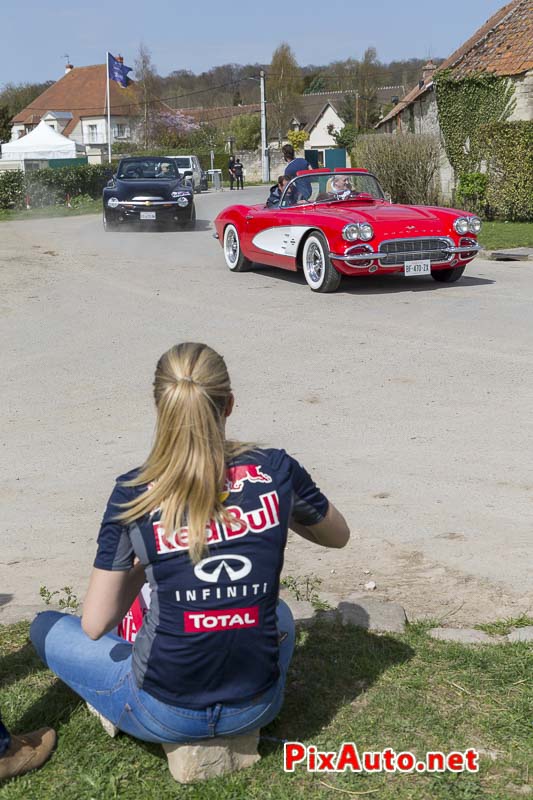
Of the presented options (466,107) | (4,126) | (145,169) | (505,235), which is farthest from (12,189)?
(4,126)

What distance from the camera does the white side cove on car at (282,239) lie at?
1270 centimetres

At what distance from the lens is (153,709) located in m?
2.85

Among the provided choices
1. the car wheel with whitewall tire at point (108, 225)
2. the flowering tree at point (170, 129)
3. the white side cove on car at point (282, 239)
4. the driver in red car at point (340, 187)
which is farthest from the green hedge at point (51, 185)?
the flowering tree at point (170, 129)

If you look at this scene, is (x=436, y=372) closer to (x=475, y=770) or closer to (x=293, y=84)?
(x=475, y=770)

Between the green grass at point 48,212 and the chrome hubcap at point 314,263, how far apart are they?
717 inches

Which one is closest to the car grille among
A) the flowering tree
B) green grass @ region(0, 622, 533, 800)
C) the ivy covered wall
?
green grass @ region(0, 622, 533, 800)

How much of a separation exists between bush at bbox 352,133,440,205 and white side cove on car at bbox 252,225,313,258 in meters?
9.81

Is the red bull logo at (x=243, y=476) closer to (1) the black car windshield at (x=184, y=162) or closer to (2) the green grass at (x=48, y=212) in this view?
(2) the green grass at (x=48, y=212)

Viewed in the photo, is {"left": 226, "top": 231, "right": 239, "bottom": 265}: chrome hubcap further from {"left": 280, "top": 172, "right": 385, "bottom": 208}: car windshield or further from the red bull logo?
the red bull logo

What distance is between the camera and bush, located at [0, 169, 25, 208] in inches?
1277

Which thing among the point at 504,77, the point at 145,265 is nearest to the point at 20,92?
A: the point at 504,77

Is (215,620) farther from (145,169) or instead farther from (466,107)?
(466,107)

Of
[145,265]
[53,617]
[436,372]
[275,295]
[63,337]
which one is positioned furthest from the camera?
[145,265]

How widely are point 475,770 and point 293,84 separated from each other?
9924cm
